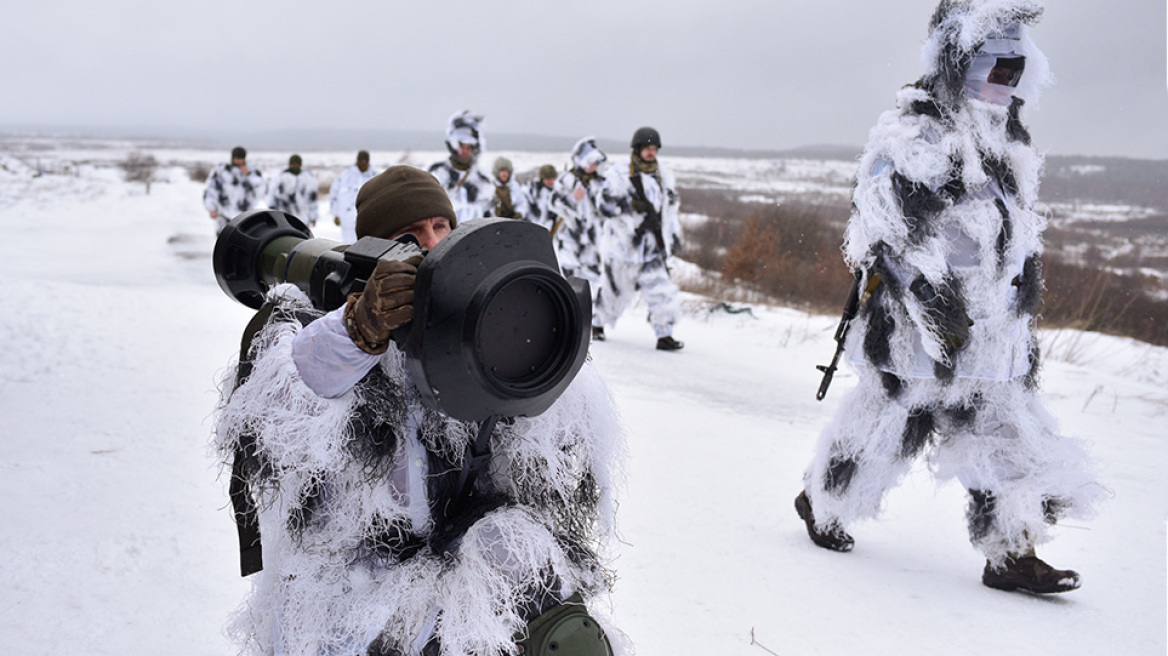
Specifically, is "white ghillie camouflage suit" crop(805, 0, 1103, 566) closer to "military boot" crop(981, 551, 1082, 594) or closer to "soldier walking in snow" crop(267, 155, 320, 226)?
"military boot" crop(981, 551, 1082, 594)

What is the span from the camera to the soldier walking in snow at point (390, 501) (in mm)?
1303

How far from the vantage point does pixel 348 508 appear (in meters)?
1.38

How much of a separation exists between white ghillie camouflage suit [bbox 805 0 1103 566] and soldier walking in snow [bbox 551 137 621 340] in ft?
14.4

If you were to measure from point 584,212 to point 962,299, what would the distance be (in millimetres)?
6047

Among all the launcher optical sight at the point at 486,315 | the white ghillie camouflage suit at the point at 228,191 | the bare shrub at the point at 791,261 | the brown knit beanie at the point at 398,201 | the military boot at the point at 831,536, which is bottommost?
the bare shrub at the point at 791,261

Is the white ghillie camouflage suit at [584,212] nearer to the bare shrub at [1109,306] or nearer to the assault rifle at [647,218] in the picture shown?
the assault rifle at [647,218]

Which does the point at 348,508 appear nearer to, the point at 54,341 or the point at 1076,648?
the point at 1076,648

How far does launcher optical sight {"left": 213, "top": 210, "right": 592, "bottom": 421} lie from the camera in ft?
3.77

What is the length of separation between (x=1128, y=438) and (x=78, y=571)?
5.16m

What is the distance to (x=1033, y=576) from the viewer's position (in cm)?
263

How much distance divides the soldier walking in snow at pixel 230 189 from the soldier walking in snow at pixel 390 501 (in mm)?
10590

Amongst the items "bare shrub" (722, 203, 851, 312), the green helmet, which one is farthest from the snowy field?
"bare shrub" (722, 203, 851, 312)

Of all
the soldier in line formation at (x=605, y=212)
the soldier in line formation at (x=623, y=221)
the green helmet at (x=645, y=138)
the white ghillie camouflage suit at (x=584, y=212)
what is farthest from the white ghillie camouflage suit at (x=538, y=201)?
the green helmet at (x=645, y=138)

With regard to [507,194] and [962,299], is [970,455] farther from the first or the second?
[507,194]
